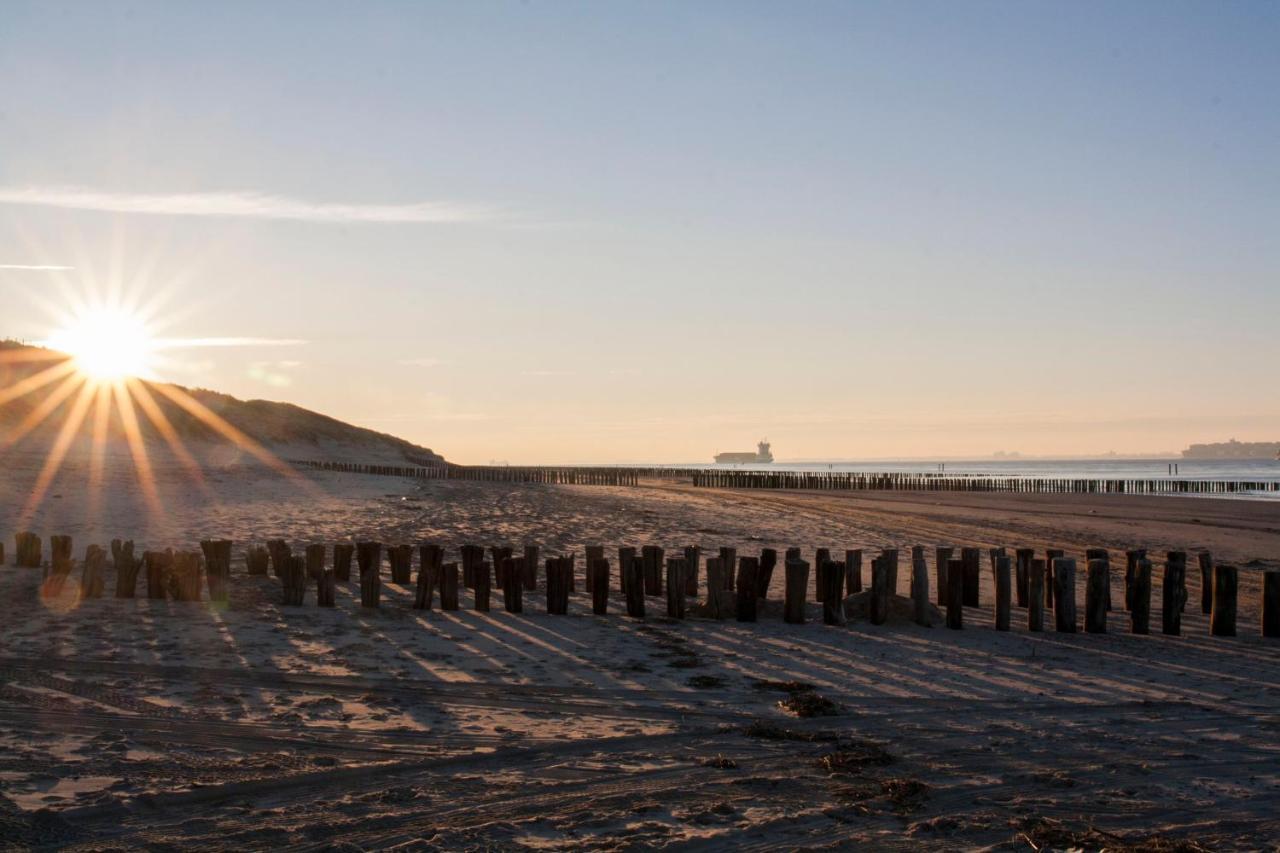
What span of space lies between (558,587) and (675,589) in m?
1.40

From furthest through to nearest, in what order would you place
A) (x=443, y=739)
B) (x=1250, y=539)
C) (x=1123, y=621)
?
1. (x=1250, y=539)
2. (x=1123, y=621)
3. (x=443, y=739)

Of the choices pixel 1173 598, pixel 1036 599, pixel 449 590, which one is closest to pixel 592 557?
pixel 449 590

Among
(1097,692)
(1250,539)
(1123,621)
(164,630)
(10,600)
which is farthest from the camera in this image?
(1250,539)

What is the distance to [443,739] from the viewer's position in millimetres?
7090

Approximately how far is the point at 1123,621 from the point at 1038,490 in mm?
59841

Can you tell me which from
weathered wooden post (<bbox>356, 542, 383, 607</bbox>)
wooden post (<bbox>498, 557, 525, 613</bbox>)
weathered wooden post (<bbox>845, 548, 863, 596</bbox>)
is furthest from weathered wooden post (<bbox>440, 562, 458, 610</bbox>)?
weathered wooden post (<bbox>845, 548, 863, 596</bbox>)

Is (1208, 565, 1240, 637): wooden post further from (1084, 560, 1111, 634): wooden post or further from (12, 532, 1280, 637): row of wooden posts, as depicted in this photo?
(1084, 560, 1111, 634): wooden post

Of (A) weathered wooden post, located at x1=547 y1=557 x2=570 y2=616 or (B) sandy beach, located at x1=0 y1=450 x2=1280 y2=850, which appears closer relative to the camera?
(B) sandy beach, located at x1=0 y1=450 x2=1280 y2=850

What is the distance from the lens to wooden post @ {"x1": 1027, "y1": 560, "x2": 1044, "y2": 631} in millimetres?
12477

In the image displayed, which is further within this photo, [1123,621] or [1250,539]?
[1250,539]

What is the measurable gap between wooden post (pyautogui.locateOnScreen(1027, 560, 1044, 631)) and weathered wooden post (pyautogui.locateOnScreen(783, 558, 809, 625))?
2.68 meters

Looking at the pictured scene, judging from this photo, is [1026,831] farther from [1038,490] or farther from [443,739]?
[1038,490]

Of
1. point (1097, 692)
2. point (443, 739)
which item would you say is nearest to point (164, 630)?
point (443, 739)

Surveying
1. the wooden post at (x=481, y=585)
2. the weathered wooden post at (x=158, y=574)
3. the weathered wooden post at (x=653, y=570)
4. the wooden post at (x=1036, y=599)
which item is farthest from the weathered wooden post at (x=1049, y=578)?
the weathered wooden post at (x=158, y=574)
